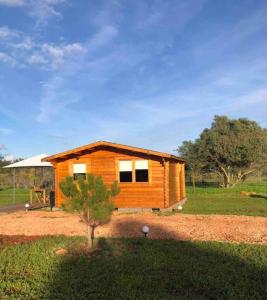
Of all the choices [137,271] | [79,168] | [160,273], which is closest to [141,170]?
[79,168]

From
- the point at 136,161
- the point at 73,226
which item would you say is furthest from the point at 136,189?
the point at 73,226

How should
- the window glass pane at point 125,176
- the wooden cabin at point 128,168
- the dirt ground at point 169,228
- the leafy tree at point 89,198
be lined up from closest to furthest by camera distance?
the leafy tree at point 89,198 → the dirt ground at point 169,228 → the wooden cabin at point 128,168 → the window glass pane at point 125,176

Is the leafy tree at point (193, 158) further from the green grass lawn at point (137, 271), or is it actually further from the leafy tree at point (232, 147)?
the green grass lawn at point (137, 271)

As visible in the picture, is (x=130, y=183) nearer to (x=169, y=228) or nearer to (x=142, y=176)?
(x=142, y=176)

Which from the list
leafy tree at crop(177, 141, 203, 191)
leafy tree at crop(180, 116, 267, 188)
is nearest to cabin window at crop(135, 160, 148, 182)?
leafy tree at crop(180, 116, 267, 188)

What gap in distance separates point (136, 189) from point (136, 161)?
142 centimetres

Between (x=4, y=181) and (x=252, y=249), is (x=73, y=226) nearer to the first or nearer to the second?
(x=252, y=249)

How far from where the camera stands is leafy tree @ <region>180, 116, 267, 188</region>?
40781 mm

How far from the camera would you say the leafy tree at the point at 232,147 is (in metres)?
40.8

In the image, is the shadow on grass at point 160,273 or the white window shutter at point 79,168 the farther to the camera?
the white window shutter at point 79,168

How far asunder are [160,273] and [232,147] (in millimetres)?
35429

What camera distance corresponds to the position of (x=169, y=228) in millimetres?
12531

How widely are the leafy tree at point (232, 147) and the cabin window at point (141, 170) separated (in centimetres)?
2341

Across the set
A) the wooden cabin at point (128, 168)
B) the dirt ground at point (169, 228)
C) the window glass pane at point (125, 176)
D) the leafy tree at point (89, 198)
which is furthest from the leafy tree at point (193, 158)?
the leafy tree at point (89, 198)
